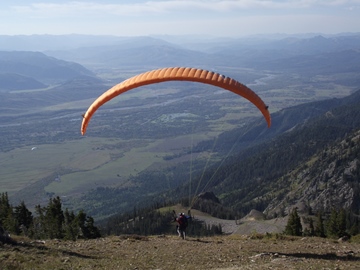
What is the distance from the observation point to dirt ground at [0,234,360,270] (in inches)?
639

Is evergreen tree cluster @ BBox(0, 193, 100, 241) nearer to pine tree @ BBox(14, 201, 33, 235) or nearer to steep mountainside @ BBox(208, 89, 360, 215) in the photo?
pine tree @ BBox(14, 201, 33, 235)

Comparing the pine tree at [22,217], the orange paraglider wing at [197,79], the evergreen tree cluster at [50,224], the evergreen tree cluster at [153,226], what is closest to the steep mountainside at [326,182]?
the evergreen tree cluster at [153,226]

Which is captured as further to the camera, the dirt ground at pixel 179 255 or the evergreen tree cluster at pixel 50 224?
the evergreen tree cluster at pixel 50 224

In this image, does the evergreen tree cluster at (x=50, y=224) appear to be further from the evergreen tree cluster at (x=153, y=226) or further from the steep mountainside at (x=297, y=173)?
the steep mountainside at (x=297, y=173)

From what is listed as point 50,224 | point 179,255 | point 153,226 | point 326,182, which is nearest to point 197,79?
point 179,255

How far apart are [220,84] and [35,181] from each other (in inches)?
6130

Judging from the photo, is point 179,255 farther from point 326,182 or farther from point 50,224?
point 326,182

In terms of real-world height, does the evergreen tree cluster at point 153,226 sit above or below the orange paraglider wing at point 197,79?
below

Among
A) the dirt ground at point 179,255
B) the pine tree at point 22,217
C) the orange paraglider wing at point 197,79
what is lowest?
the pine tree at point 22,217

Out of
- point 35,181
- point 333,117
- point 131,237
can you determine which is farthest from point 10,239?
point 333,117

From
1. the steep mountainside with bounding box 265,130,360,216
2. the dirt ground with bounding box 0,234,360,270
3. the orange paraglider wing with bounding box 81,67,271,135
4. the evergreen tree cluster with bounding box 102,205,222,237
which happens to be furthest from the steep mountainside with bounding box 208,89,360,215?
the orange paraglider wing with bounding box 81,67,271,135

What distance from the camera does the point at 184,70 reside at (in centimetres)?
1780

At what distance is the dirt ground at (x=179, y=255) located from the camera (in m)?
16.2

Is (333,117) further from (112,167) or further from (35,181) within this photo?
(35,181)
